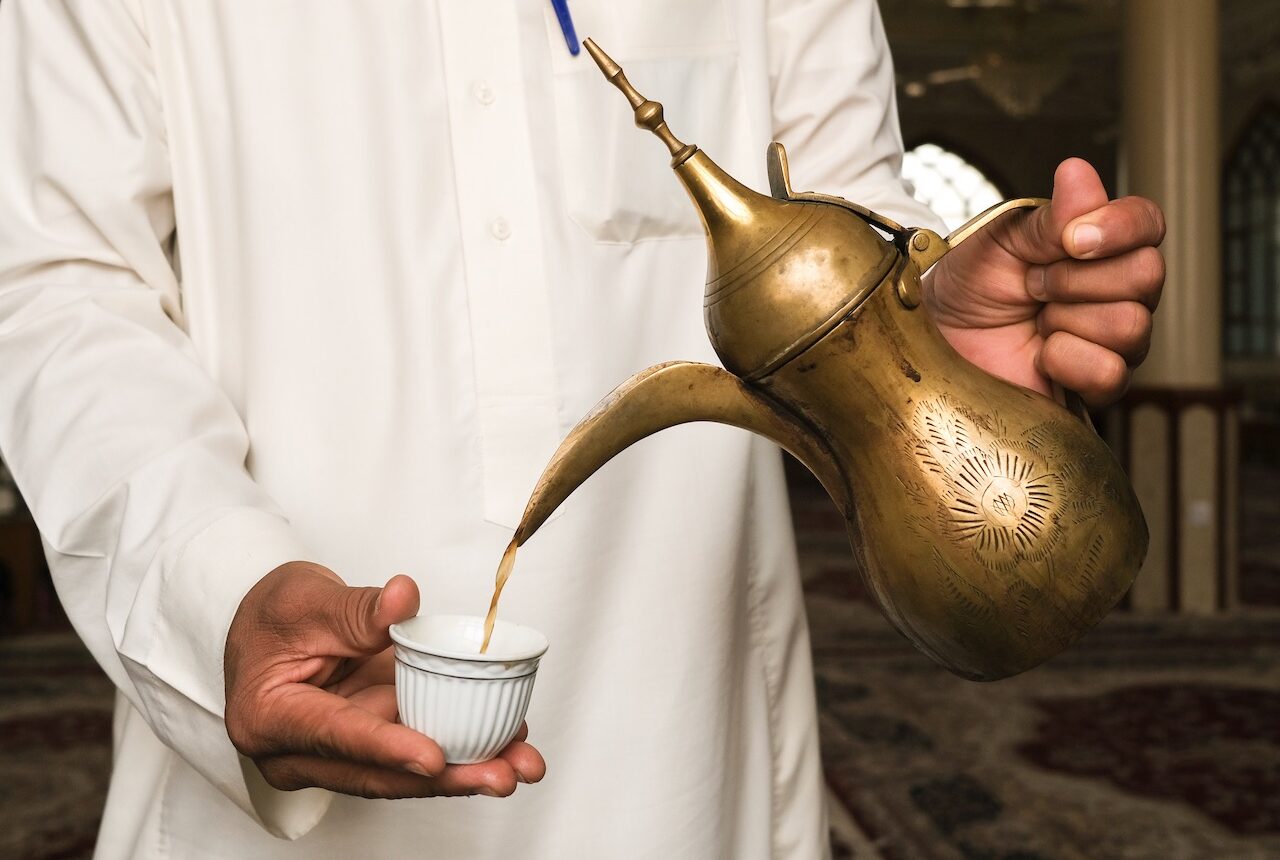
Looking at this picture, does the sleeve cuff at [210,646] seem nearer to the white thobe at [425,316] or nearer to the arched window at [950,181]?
the white thobe at [425,316]

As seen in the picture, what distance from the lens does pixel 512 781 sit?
0.62 m

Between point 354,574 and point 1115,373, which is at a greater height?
point 1115,373

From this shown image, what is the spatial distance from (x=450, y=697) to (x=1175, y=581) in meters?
5.08

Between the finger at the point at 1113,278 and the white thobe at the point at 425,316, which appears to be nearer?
the finger at the point at 1113,278

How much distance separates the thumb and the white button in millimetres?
471

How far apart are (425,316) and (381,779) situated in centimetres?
44

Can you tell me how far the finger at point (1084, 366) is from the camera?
708mm

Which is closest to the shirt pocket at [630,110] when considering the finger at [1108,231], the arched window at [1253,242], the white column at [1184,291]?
the finger at [1108,231]

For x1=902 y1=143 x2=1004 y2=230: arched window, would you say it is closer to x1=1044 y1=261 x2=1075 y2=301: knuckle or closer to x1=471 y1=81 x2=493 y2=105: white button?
x1=471 y1=81 x2=493 y2=105: white button

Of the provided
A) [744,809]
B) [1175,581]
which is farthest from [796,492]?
[744,809]

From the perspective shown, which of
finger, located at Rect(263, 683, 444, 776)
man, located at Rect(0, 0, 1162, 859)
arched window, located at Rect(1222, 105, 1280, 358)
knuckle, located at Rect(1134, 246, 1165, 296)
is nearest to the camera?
finger, located at Rect(263, 683, 444, 776)

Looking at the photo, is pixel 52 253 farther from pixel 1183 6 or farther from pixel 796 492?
pixel 796 492

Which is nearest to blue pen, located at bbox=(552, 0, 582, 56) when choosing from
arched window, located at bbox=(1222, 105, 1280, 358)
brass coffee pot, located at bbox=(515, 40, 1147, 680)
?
brass coffee pot, located at bbox=(515, 40, 1147, 680)

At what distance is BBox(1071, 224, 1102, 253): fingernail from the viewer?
671 millimetres
